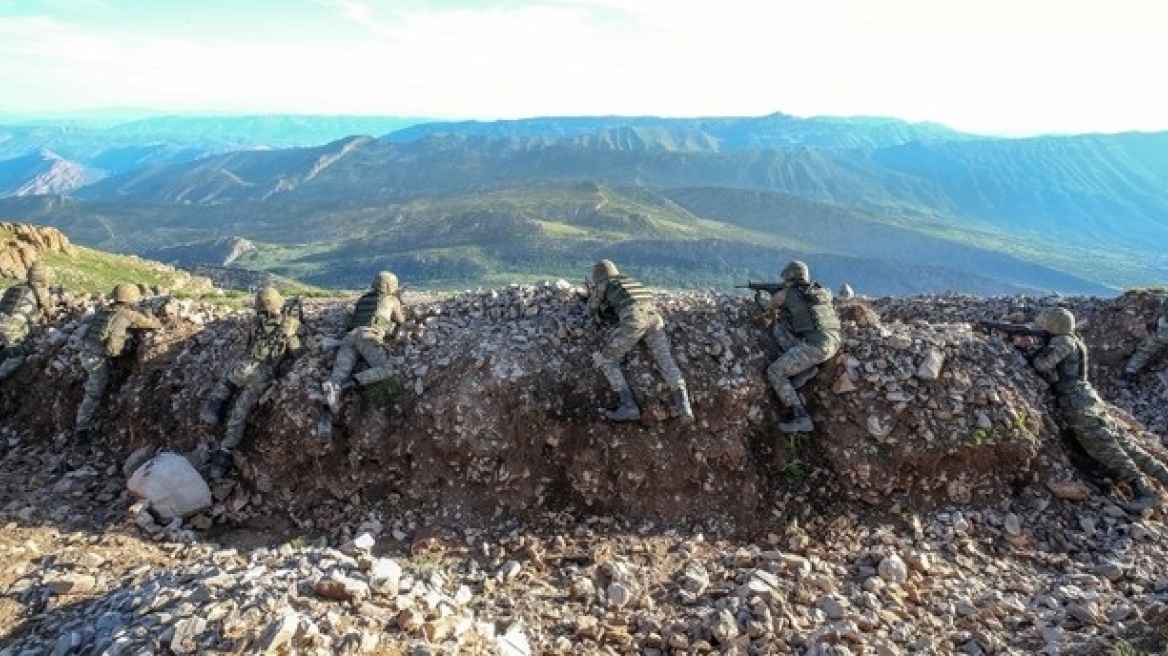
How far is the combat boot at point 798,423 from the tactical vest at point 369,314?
22.9 ft

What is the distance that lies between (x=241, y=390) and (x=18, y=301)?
Answer: 6.32 metres

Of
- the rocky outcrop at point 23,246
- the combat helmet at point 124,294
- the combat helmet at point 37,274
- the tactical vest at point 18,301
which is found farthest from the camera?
the rocky outcrop at point 23,246

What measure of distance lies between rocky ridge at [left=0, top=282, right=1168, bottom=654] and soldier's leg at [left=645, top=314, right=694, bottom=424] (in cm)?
25

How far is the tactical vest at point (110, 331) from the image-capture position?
1287 cm

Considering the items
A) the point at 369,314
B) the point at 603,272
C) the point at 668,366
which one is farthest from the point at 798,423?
the point at 369,314

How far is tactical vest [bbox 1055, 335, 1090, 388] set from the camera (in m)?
12.2

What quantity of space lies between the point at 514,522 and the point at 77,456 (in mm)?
7923

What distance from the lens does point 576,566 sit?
32.4 ft

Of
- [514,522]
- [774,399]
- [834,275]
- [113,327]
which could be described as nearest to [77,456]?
[113,327]

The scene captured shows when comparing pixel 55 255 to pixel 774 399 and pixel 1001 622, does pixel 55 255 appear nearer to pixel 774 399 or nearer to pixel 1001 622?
pixel 774 399

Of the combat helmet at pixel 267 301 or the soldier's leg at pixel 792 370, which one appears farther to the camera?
the combat helmet at pixel 267 301

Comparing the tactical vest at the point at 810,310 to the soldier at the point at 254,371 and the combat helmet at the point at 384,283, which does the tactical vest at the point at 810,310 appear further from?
the soldier at the point at 254,371

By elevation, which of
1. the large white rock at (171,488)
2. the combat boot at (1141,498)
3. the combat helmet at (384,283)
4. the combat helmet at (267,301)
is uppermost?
the combat helmet at (384,283)

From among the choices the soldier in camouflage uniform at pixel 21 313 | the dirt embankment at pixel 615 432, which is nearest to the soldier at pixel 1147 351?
the dirt embankment at pixel 615 432
